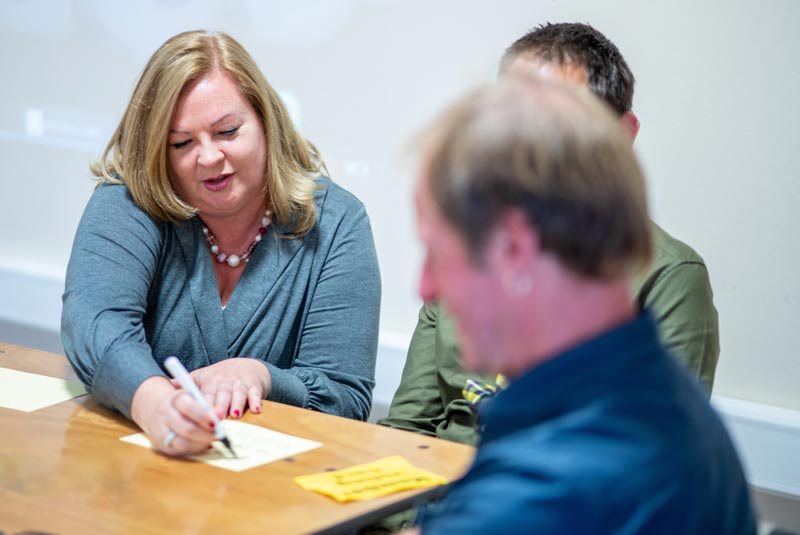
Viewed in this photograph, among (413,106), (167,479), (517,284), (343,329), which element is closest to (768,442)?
(343,329)

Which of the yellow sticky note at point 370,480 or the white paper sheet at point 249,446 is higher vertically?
the yellow sticky note at point 370,480

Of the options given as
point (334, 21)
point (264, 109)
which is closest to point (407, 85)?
point (334, 21)

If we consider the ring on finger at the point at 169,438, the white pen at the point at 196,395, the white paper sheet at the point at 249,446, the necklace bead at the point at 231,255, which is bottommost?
the white paper sheet at the point at 249,446

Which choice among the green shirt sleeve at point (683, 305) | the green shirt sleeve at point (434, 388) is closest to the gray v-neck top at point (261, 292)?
the green shirt sleeve at point (434, 388)

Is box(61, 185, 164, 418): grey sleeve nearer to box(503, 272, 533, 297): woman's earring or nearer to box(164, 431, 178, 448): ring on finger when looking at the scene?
box(164, 431, 178, 448): ring on finger

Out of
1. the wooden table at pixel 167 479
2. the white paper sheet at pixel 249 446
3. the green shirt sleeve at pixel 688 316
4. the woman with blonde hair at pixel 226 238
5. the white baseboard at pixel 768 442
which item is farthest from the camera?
the white baseboard at pixel 768 442

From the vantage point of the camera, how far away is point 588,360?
82 centimetres

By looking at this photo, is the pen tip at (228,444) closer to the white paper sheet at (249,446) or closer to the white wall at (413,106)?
the white paper sheet at (249,446)

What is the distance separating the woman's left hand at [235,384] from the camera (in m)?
1.81

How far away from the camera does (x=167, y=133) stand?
215 centimetres

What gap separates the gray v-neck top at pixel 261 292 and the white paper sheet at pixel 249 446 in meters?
0.31

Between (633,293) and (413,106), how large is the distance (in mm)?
1880

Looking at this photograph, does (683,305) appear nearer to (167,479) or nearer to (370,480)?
(370,480)

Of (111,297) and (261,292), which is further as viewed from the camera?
(261,292)
